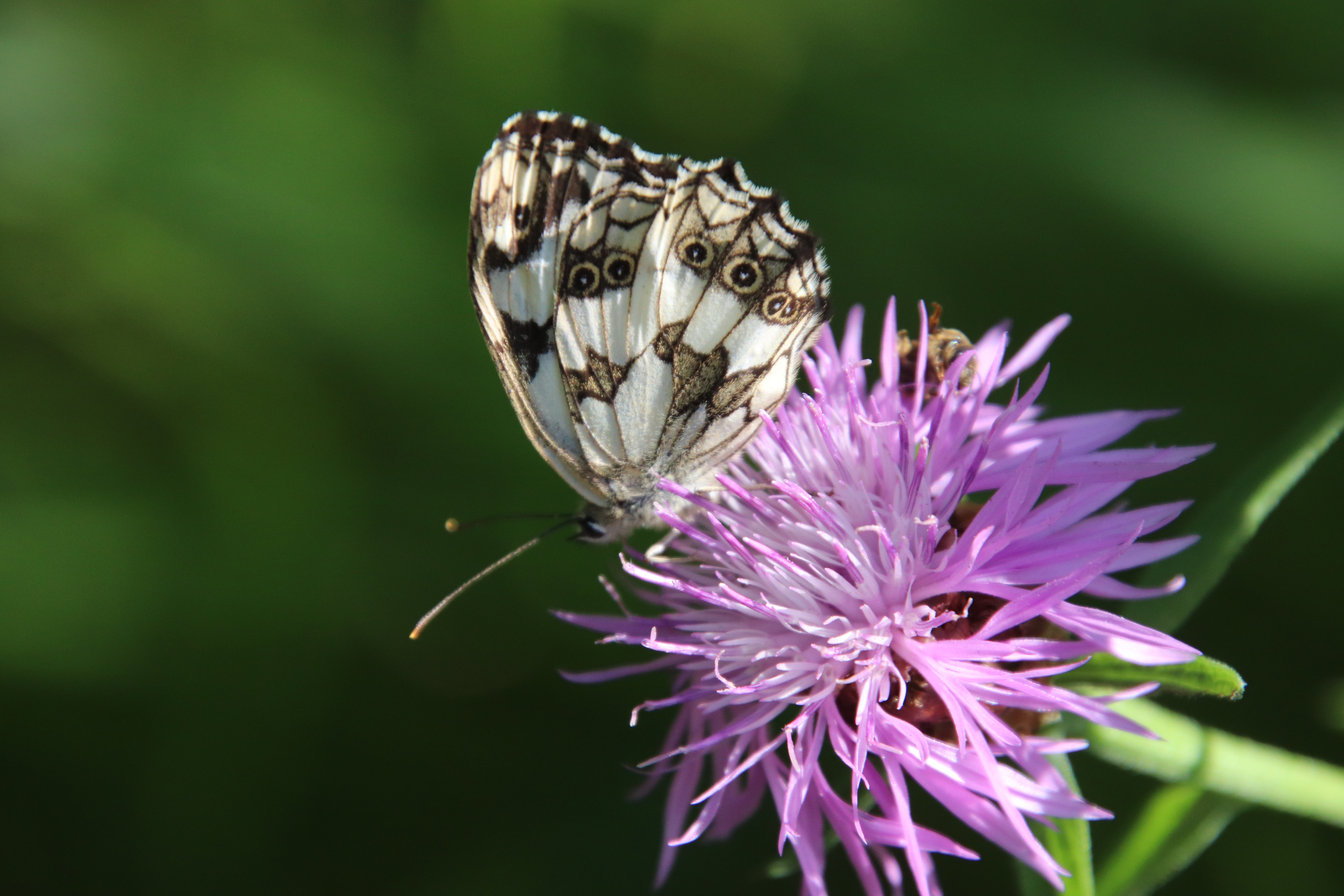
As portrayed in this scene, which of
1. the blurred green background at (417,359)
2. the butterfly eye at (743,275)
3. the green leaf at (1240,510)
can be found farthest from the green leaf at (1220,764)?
the blurred green background at (417,359)

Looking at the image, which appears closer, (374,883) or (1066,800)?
(1066,800)

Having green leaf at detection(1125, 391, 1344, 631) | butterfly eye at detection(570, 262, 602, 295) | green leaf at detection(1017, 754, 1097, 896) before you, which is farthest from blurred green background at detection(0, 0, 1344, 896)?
green leaf at detection(1125, 391, 1344, 631)

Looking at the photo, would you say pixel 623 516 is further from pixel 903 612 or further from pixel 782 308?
pixel 903 612

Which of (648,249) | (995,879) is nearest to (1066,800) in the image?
(648,249)

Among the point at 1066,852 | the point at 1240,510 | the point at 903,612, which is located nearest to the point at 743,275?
the point at 903,612

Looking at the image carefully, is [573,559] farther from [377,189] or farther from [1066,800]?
[1066,800]

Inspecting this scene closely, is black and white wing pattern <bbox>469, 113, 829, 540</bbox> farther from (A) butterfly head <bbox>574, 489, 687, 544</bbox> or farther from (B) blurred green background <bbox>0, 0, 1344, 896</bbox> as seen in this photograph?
(B) blurred green background <bbox>0, 0, 1344, 896</bbox>

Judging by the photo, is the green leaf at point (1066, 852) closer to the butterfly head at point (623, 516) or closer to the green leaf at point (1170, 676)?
the green leaf at point (1170, 676)
